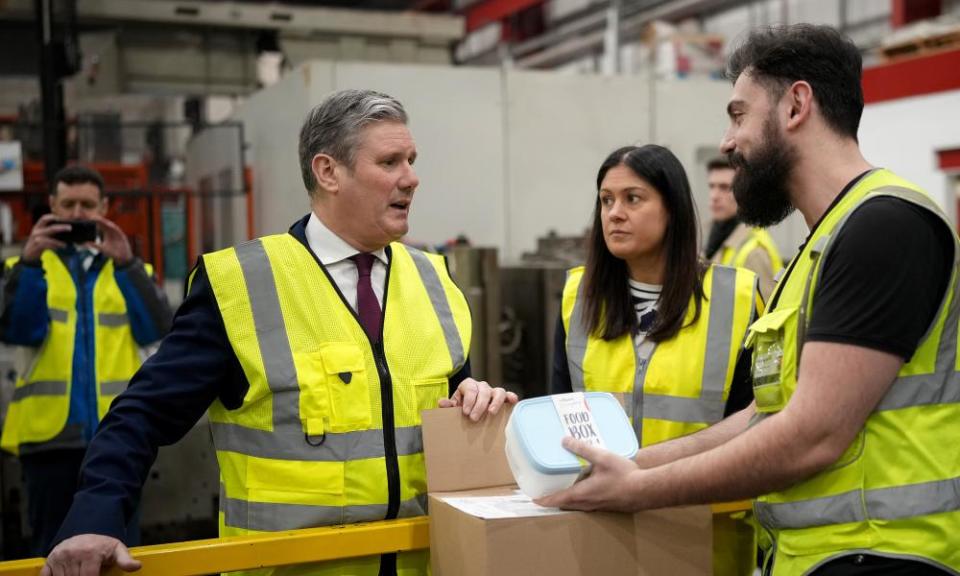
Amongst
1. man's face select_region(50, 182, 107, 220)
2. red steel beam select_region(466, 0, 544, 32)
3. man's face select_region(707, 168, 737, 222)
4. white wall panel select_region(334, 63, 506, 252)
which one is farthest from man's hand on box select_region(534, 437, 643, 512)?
red steel beam select_region(466, 0, 544, 32)

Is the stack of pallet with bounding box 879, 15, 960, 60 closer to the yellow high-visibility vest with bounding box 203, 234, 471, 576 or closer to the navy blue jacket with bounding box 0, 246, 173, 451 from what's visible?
the navy blue jacket with bounding box 0, 246, 173, 451

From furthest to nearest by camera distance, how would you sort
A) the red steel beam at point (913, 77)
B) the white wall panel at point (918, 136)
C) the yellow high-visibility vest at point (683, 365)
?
1. the white wall panel at point (918, 136)
2. the red steel beam at point (913, 77)
3. the yellow high-visibility vest at point (683, 365)

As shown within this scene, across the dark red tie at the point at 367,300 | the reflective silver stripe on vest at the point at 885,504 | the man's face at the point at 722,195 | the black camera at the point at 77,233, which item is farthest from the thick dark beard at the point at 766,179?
the man's face at the point at 722,195

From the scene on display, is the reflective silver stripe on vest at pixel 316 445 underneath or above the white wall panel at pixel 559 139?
underneath

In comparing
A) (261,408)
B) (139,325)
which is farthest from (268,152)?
(261,408)

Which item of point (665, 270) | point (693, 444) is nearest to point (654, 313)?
point (665, 270)

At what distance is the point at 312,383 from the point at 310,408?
46 mm

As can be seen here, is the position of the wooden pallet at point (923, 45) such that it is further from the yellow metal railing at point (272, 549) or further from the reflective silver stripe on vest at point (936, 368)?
the yellow metal railing at point (272, 549)

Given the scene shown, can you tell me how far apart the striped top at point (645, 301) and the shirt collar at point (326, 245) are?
0.83 m

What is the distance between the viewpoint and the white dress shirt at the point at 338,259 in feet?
6.08

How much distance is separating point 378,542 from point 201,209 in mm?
7591

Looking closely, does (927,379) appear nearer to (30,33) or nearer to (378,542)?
(378,542)

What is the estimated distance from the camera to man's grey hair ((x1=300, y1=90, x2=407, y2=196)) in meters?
1.86

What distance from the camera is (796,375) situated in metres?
1.46
